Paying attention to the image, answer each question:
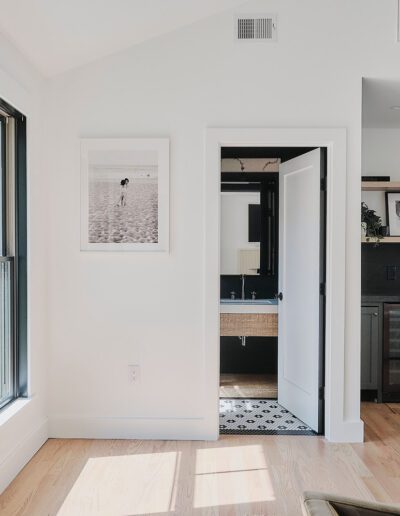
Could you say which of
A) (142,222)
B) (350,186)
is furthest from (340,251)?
(142,222)

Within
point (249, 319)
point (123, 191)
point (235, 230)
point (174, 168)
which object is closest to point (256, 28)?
point (174, 168)

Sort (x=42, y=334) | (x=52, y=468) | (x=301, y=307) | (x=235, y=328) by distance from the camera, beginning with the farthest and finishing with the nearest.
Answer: (x=235, y=328), (x=301, y=307), (x=42, y=334), (x=52, y=468)

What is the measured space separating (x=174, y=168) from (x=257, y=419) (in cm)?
204

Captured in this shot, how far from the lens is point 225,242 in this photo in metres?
4.90

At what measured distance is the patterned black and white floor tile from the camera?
3.50 meters

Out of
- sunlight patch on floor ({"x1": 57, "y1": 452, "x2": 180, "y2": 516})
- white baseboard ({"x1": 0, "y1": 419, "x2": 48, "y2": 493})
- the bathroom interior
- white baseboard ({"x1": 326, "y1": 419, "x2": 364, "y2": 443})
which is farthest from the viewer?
the bathroom interior

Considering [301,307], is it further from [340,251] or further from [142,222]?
[142,222]

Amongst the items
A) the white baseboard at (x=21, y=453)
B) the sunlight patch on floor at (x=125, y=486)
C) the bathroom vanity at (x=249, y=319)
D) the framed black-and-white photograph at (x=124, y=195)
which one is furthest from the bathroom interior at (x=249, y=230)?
the white baseboard at (x=21, y=453)

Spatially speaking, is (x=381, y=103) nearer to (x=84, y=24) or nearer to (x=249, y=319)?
(x=249, y=319)

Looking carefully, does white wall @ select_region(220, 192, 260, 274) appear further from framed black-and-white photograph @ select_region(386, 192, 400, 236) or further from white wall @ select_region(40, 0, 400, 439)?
white wall @ select_region(40, 0, 400, 439)

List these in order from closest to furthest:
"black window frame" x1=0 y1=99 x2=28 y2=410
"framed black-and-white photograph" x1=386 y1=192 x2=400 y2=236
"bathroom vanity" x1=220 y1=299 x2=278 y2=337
A: "black window frame" x1=0 y1=99 x2=28 y2=410
"bathroom vanity" x1=220 y1=299 x2=278 y2=337
"framed black-and-white photograph" x1=386 y1=192 x2=400 y2=236

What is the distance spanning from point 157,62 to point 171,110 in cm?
35

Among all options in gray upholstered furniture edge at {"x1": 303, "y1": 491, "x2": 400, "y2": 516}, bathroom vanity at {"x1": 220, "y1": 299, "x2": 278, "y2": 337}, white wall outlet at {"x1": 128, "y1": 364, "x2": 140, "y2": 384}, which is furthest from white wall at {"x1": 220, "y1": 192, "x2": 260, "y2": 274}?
gray upholstered furniture edge at {"x1": 303, "y1": 491, "x2": 400, "y2": 516}

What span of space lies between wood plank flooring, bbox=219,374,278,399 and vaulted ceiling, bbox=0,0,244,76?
3.05 metres
